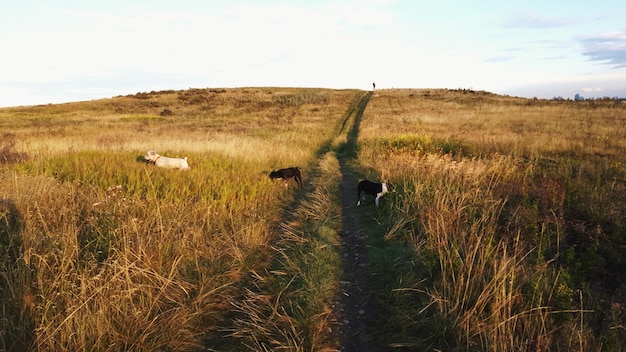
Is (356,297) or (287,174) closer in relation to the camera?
(356,297)

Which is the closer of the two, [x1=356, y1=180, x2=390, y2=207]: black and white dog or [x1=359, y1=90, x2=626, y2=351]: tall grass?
[x1=359, y1=90, x2=626, y2=351]: tall grass

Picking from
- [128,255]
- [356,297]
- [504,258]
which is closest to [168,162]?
[128,255]

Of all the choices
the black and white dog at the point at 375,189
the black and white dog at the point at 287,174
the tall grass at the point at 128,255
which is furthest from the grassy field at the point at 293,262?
the black and white dog at the point at 287,174

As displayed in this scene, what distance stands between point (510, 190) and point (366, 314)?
505 cm

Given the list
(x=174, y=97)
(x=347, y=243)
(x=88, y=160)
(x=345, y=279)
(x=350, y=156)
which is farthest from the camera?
(x=174, y=97)

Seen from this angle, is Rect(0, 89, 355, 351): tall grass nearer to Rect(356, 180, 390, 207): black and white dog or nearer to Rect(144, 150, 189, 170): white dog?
Rect(144, 150, 189, 170): white dog

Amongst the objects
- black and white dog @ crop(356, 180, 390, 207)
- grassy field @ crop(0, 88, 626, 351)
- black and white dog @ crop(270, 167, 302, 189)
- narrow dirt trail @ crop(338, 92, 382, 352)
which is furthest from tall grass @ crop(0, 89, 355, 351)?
black and white dog @ crop(356, 180, 390, 207)

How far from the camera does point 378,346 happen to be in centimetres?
356

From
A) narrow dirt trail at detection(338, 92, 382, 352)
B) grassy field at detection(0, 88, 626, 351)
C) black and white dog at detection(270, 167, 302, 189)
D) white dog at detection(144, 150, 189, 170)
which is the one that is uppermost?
white dog at detection(144, 150, 189, 170)

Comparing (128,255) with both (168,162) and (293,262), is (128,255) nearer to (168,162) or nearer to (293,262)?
(293,262)

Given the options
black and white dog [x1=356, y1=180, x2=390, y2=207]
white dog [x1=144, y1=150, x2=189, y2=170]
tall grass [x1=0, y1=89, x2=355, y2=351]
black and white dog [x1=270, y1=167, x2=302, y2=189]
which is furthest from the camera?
white dog [x1=144, y1=150, x2=189, y2=170]

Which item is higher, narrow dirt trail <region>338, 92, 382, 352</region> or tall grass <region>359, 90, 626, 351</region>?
tall grass <region>359, 90, 626, 351</region>

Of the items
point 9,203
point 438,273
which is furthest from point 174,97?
point 438,273

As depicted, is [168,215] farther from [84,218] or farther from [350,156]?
[350,156]
